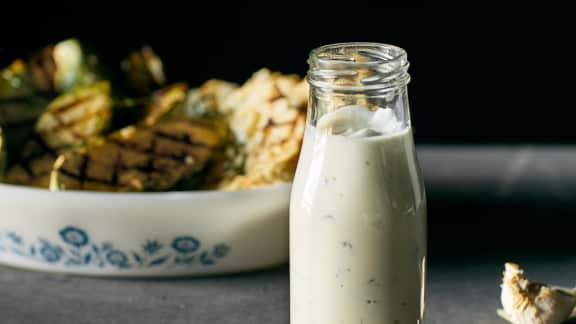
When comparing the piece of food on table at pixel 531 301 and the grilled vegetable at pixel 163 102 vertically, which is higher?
the grilled vegetable at pixel 163 102

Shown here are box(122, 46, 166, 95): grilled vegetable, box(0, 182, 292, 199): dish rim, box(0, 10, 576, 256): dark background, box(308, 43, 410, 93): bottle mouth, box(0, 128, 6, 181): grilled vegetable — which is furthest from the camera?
box(0, 10, 576, 256): dark background

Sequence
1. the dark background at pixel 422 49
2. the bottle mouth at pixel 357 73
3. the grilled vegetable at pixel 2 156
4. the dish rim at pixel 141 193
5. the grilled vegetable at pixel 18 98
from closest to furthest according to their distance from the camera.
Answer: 1. the bottle mouth at pixel 357 73
2. the dish rim at pixel 141 193
3. the grilled vegetable at pixel 2 156
4. the grilled vegetable at pixel 18 98
5. the dark background at pixel 422 49

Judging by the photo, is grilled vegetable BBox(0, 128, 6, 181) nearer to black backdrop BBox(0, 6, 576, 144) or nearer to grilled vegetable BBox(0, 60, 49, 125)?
grilled vegetable BBox(0, 60, 49, 125)

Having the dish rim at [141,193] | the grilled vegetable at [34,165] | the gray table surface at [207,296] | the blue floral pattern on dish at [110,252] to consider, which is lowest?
the gray table surface at [207,296]

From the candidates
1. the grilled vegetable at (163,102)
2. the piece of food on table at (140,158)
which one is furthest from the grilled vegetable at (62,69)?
the piece of food on table at (140,158)

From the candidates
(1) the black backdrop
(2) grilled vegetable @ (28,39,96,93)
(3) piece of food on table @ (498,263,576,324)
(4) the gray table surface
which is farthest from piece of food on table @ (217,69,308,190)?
(1) the black backdrop

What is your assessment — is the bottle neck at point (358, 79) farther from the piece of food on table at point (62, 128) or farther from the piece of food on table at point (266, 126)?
the piece of food on table at point (62, 128)

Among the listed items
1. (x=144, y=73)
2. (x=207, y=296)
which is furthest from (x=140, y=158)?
(x=144, y=73)

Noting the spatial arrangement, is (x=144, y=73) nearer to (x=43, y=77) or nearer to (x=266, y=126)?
(x=43, y=77)
